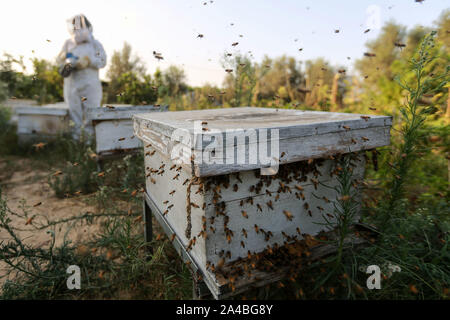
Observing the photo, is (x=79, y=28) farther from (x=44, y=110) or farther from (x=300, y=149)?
(x=300, y=149)

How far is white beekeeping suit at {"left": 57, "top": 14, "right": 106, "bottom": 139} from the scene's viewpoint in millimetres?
5234

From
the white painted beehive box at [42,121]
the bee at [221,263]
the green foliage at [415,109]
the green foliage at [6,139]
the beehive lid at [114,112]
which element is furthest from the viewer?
the green foliage at [6,139]

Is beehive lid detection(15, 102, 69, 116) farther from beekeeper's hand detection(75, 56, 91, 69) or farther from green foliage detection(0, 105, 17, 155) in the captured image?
beekeeper's hand detection(75, 56, 91, 69)

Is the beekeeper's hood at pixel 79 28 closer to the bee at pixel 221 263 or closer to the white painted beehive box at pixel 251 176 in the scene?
the white painted beehive box at pixel 251 176

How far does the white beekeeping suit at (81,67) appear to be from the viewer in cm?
523

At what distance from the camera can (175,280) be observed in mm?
2170

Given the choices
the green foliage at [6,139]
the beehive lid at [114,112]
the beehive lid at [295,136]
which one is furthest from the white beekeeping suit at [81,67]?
the beehive lid at [295,136]

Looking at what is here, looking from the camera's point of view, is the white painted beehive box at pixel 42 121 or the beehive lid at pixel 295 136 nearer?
the beehive lid at pixel 295 136

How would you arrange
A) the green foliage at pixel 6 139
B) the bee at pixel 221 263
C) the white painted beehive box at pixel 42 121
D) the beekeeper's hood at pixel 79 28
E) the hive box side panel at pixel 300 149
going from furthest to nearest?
the green foliage at pixel 6 139, the white painted beehive box at pixel 42 121, the beekeeper's hood at pixel 79 28, the bee at pixel 221 263, the hive box side panel at pixel 300 149

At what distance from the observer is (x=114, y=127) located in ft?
11.3

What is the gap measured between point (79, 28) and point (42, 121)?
2.06 meters

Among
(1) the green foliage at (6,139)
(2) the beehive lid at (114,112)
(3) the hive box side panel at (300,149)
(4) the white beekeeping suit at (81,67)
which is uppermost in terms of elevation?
(4) the white beekeeping suit at (81,67)

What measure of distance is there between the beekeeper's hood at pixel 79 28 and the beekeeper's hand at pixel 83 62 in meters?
0.38
